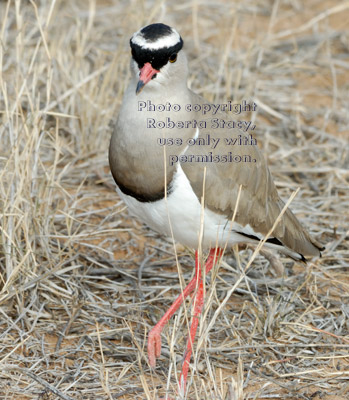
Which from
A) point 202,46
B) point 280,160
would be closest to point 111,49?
point 202,46

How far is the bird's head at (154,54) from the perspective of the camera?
3.07 m

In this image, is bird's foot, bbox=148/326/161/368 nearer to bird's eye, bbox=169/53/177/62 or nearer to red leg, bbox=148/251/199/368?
red leg, bbox=148/251/199/368

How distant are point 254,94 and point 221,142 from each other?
2.18 meters

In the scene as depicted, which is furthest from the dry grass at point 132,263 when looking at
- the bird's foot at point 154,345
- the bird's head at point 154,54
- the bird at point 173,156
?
the bird's head at point 154,54

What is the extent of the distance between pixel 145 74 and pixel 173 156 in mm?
356

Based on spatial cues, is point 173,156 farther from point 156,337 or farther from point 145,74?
point 156,337

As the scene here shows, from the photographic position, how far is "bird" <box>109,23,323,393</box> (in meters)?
A: 3.09

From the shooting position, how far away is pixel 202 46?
19.6ft

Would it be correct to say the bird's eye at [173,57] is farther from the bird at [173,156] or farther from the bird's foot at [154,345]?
the bird's foot at [154,345]

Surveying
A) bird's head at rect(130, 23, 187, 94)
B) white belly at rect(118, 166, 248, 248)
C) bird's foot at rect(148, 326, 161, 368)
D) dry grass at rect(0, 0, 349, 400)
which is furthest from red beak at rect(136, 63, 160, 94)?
bird's foot at rect(148, 326, 161, 368)

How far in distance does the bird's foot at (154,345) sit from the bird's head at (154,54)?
1.06 metres

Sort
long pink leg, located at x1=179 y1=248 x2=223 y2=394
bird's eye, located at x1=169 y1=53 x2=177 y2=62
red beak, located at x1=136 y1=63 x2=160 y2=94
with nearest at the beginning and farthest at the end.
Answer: long pink leg, located at x1=179 y1=248 x2=223 y2=394 < red beak, located at x1=136 y1=63 x2=160 y2=94 < bird's eye, located at x1=169 y1=53 x2=177 y2=62

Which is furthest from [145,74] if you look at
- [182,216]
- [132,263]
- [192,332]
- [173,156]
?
[132,263]

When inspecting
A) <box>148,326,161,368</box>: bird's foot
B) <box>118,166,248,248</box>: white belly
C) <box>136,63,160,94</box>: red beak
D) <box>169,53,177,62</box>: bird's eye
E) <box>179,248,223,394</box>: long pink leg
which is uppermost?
<box>169,53,177,62</box>: bird's eye
